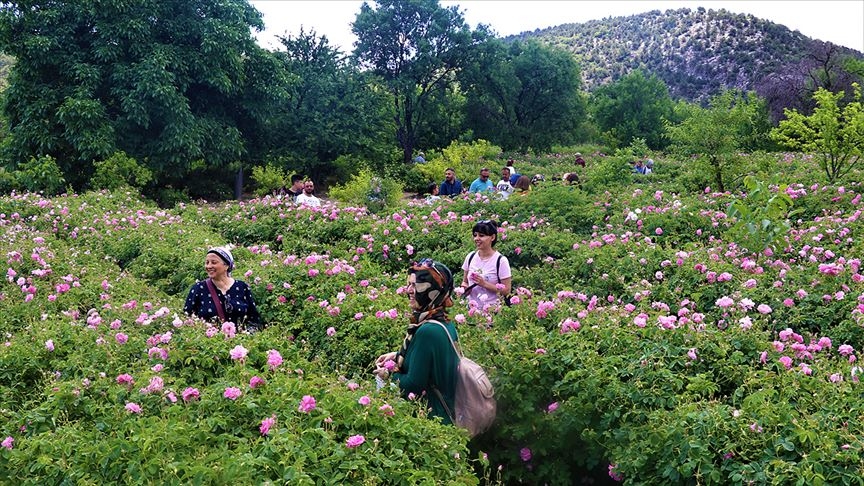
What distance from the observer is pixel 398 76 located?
3625cm

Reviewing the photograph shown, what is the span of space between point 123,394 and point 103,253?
6.28 metres

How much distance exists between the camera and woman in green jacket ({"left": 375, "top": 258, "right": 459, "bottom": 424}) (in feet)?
10.8

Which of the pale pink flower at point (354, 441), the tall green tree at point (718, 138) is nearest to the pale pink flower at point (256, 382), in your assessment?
the pale pink flower at point (354, 441)

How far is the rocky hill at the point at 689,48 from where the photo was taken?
76.2m

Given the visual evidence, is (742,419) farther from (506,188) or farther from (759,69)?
(759,69)

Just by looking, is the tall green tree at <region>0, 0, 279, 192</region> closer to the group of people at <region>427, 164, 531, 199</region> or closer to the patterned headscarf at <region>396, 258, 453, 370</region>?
the group of people at <region>427, 164, 531, 199</region>

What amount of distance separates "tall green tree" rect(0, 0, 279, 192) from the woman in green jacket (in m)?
16.5

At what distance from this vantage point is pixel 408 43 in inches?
1435

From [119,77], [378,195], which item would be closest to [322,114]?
[119,77]

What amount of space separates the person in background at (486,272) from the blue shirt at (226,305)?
1727mm

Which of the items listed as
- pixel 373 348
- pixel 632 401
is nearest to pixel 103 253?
pixel 373 348

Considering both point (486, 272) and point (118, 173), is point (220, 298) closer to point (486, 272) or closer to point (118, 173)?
point (486, 272)

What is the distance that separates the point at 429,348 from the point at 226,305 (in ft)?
7.29

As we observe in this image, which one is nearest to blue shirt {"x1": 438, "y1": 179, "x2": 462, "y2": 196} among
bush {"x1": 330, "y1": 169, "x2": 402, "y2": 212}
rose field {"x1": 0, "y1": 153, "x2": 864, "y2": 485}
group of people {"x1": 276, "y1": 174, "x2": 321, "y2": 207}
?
bush {"x1": 330, "y1": 169, "x2": 402, "y2": 212}
